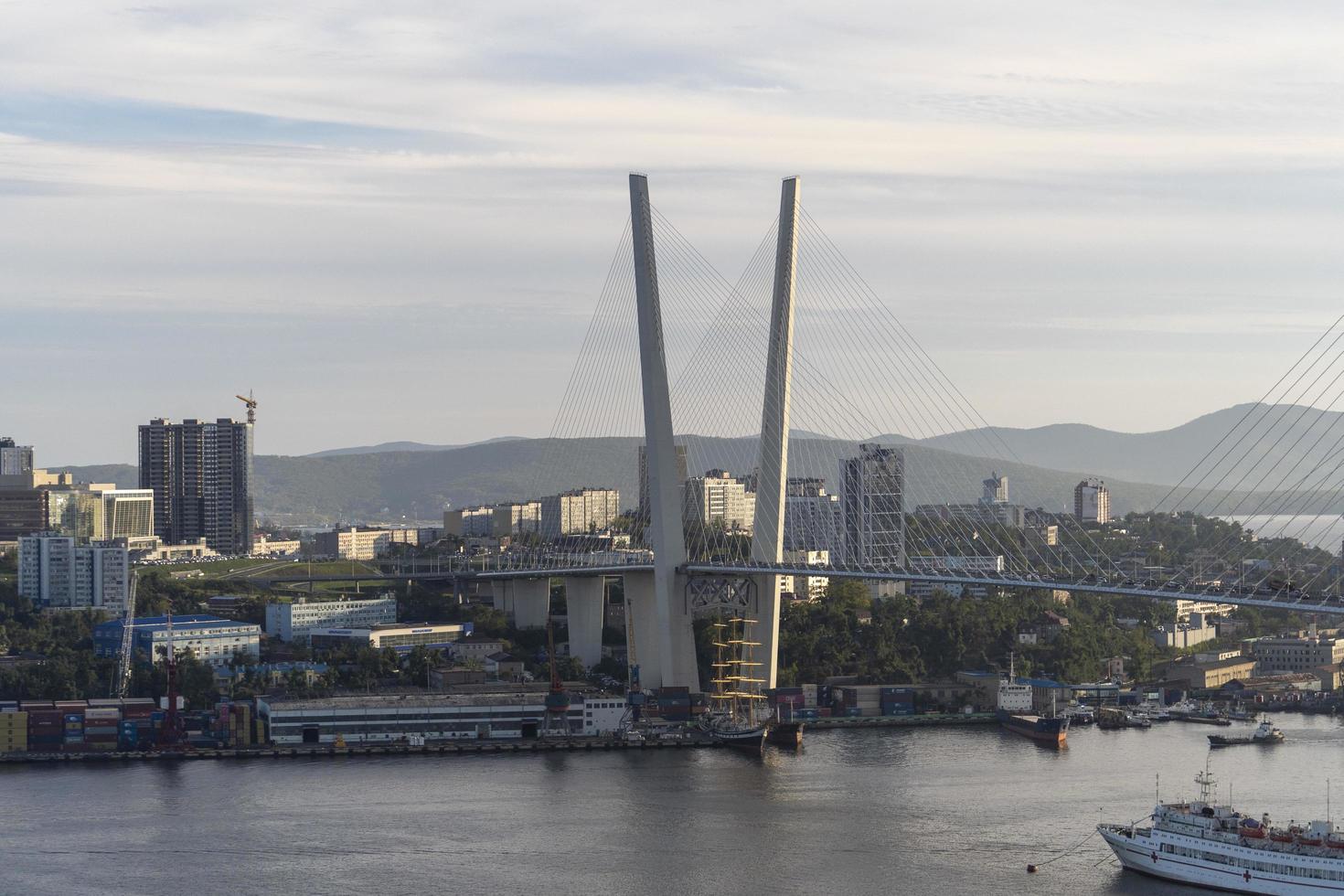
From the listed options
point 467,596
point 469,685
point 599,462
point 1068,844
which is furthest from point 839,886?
point 599,462

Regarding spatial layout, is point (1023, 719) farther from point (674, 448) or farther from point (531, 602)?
point (531, 602)

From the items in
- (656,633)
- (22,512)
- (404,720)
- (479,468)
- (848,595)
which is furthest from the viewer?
(479,468)

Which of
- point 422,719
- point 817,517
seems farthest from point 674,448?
point 817,517

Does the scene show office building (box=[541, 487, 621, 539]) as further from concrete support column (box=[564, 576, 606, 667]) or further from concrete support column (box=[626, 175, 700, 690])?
concrete support column (box=[626, 175, 700, 690])

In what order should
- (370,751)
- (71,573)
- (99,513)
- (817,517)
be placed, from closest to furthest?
(370,751) → (817,517) → (71,573) → (99,513)

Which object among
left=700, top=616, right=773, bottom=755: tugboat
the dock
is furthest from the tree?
the dock

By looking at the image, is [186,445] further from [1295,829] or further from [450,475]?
[450,475]

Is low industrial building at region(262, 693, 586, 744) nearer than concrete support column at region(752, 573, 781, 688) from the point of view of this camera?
Yes
